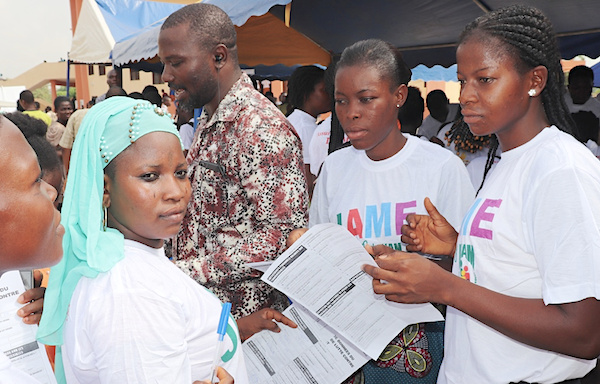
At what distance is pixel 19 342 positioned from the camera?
1.38 metres

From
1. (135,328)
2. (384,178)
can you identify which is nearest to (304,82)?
(384,178)

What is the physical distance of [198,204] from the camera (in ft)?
6.72

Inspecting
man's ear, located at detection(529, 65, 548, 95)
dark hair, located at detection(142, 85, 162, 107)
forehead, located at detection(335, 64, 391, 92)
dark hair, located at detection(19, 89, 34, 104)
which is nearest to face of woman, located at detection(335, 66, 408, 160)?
forehead, located at detection(335, 64, 391, 92)

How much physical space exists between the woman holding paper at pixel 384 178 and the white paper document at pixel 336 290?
0.28 m

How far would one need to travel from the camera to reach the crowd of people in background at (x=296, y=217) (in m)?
1.15

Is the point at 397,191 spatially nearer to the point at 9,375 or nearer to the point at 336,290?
the point at 336,290

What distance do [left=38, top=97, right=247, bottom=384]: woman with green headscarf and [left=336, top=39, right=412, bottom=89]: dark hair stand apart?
3.48 ft

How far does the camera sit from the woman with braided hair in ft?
3.92

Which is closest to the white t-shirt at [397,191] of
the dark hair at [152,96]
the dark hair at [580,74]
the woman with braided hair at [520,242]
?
the woman with braided hair at [520,242]

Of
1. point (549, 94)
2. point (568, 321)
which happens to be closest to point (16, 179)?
point (568, 321)

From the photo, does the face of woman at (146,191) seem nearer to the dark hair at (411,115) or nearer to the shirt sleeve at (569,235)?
the shirt sleeve at (569,235)

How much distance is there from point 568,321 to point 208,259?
1252 mm

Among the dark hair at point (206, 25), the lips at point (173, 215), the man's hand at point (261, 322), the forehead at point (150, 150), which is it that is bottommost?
the man's hand at point (261, 322)

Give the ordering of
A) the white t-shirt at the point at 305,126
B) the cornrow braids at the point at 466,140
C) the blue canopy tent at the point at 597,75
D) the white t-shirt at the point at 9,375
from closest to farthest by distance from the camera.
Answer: the white t-shirt at the point at 9,375 < the cornrow braids at the point at 466,140 < the white t-shirt at the point at 305,126 < the blue canopy tent at the point at 597,75
